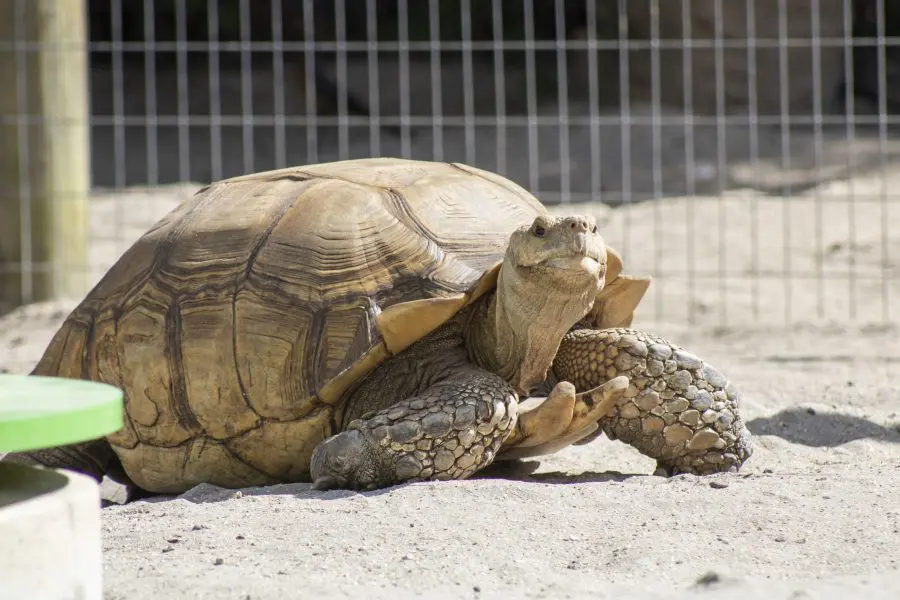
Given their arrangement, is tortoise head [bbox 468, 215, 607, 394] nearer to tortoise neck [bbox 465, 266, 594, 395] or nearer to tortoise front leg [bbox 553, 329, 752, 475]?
tortoise neck [bbox 465, 266, 594, 395]

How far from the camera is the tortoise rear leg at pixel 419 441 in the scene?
3.28 m

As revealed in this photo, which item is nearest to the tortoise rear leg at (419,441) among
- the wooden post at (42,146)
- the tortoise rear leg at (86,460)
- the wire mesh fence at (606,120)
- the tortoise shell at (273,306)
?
the tortoise shell at (273,306)

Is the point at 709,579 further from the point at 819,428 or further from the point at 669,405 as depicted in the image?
the point at 819,428

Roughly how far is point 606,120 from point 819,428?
18.8ft

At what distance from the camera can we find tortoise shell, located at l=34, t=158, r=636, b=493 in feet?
11.2

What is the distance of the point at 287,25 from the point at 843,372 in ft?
28.0

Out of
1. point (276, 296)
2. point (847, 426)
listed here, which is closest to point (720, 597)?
point (276, 296)

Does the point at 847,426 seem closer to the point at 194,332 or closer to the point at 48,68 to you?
the point at 194,332

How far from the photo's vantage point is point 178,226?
3.82 meters

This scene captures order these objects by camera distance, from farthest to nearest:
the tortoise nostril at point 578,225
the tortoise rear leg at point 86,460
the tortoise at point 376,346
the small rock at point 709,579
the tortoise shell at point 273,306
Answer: the tortoise rear leg at point 86,460 < the tortoise shell at point 273,306 < the tortoise at point 376,346 < the tortoise nostril at point 578,225 < the small rock at point 709,579

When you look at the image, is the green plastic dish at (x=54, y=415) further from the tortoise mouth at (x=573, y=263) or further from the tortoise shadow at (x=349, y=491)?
the tortoise mouth at (x=573, y=263)

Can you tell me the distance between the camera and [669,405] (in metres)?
3.56

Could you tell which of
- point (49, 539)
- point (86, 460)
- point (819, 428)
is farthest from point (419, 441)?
point (819, 428)

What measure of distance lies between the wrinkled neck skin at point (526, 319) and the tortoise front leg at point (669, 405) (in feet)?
0.52
